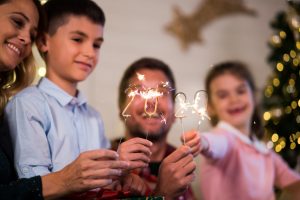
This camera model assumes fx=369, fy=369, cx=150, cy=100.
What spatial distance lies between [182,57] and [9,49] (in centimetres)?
96

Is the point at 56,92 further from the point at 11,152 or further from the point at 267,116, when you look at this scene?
the point at 267,116

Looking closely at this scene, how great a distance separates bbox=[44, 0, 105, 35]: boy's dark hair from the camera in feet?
3.77

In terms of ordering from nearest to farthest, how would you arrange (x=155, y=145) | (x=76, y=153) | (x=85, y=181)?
(x=85, y=181) < (x=76, y=153) < (x=155, y=145)

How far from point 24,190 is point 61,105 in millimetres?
309

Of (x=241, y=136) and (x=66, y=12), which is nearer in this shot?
(x=66, y=12)

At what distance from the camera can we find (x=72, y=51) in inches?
44.1

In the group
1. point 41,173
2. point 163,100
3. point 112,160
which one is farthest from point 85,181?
point 163,100

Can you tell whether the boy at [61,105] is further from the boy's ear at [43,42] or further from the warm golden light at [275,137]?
the warm golden light at [275,137]

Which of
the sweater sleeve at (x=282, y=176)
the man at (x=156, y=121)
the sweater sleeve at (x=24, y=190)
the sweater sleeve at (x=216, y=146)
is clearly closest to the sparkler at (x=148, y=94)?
the man at (x=156, y=121)

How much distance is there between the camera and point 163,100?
1196mm

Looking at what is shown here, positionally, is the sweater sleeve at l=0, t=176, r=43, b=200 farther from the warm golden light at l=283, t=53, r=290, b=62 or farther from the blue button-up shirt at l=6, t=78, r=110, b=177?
the warm golden light at l=283, t=53, r=290, b=62

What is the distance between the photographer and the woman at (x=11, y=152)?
0.84 m

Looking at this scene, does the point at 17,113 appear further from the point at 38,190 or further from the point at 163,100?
the point at 163,100

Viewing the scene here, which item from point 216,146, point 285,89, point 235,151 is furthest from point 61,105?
point 285,89
